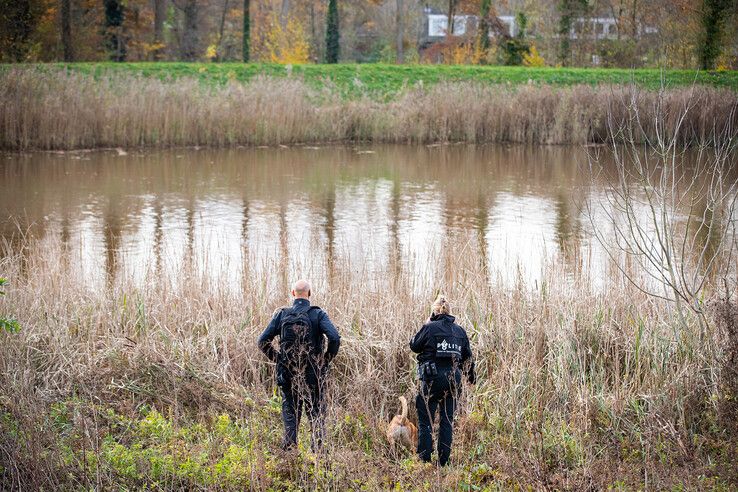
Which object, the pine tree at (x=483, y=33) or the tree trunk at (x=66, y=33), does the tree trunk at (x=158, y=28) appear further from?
the pine tree at (x=483, y=33)

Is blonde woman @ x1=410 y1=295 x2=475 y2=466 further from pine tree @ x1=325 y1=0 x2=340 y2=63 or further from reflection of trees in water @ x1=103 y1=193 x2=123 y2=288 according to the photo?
pine tree @ x1=325 y1=0 x2=340 y2=63

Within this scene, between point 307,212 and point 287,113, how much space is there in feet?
30.7

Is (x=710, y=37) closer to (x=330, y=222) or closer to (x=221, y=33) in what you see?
(x=221, y=33)

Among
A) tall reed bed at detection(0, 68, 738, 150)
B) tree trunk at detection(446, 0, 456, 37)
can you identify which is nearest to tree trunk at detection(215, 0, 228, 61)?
tree trunk at detection(446, 0, 456, 37)

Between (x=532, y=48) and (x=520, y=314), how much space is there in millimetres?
33981

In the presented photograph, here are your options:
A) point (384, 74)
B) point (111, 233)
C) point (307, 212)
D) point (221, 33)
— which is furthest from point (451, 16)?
point (111, 233)

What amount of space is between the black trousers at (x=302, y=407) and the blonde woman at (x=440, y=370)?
0.72 m

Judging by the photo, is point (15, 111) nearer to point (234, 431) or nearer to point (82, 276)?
point (82, 276)

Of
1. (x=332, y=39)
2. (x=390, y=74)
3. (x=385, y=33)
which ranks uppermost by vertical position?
(x=385, y=33)

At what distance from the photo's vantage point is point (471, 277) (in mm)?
9508

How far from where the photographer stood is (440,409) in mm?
6395

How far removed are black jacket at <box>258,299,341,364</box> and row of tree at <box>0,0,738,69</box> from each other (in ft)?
86.6

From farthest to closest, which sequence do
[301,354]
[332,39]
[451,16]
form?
[451,16], [332,39], [301,354]

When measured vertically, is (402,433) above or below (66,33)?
below
